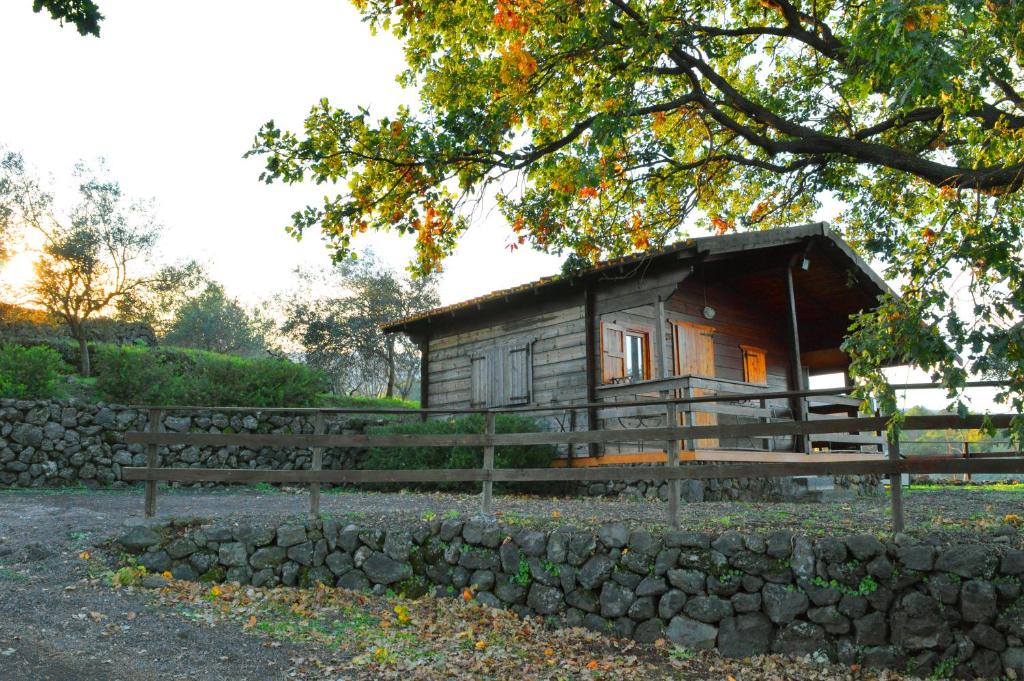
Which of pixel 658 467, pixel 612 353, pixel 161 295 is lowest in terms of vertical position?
pixel 658 467

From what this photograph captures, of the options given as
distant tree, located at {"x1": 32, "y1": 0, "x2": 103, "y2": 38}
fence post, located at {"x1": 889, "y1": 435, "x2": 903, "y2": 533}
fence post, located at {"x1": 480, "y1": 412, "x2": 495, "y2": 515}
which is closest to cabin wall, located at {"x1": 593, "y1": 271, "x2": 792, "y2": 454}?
fence post, located at {"x1": 480, "y1": 412, "x2": 495, "y2": 515}

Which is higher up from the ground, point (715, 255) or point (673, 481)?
point (715, 255)

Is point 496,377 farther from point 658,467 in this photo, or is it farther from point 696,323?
point 658,467

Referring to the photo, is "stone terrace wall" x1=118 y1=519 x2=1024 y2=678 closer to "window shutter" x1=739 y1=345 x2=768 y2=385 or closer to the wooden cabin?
the wooden cabin

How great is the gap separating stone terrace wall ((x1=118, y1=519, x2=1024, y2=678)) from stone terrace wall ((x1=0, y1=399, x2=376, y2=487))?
240 inches

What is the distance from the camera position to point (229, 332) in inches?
1394

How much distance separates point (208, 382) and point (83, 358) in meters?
7.38

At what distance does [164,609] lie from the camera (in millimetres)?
7035

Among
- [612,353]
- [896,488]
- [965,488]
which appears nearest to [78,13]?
[896,488]

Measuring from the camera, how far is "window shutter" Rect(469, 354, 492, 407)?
17172mm

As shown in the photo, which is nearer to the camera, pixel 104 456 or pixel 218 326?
pixel 104 456

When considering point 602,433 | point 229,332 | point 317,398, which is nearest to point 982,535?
point 602,433

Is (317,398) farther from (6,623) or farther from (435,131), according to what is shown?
(6,623)

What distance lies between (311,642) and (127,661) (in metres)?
1.50
